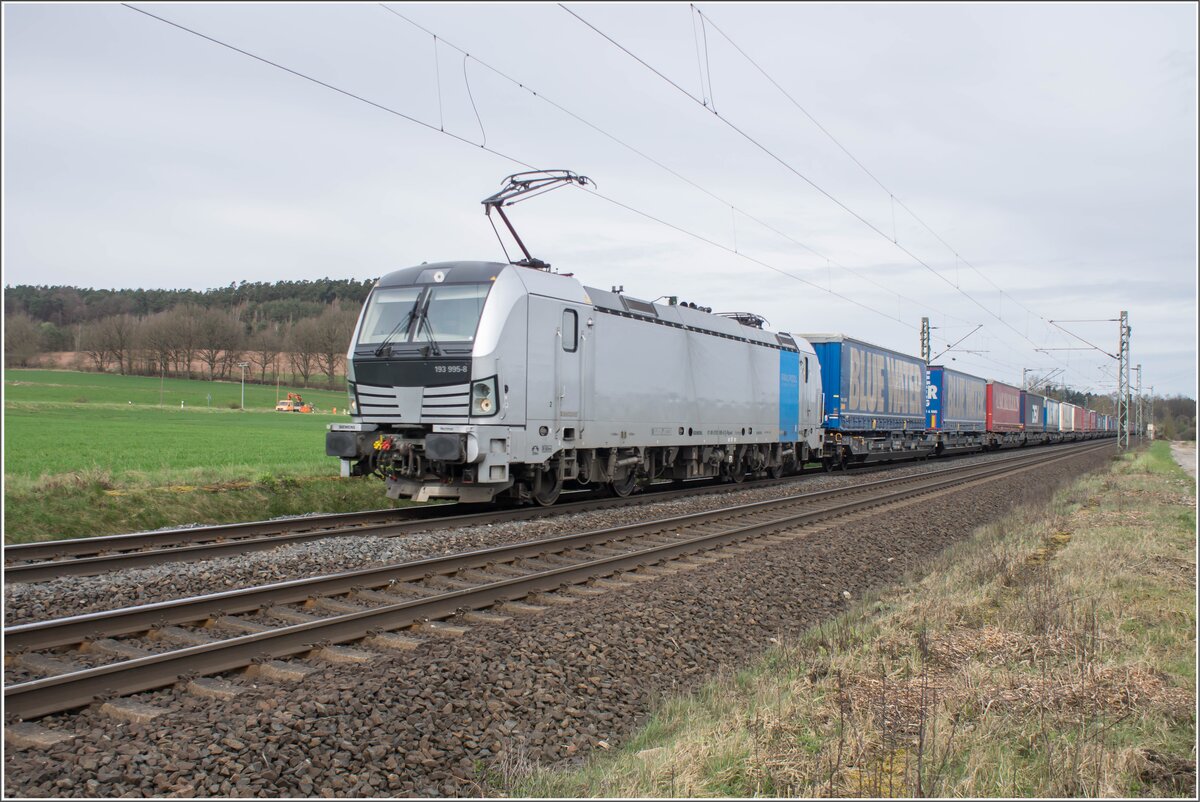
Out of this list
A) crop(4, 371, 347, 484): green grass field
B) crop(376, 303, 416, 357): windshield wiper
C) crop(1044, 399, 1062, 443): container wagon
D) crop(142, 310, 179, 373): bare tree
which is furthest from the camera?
crop(142, 310, 179, 373): bare tree

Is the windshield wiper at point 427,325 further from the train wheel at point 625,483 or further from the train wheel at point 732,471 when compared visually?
the train wheel at point 732,471

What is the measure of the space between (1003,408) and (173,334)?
205ft

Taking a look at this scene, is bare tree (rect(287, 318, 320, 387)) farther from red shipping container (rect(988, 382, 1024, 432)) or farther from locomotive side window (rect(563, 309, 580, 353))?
locomotive side window (rect(563, 309, 580, 353))

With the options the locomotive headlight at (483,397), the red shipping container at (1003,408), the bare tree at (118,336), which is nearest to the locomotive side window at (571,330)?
the locomotive headlight at (483,397)

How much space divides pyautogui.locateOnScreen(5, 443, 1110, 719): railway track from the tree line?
55.0 m

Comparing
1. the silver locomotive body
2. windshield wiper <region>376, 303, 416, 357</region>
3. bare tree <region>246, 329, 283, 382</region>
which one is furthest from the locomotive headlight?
bare tree <region>246, 329, 283, 382</region>

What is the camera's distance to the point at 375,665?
5.53m

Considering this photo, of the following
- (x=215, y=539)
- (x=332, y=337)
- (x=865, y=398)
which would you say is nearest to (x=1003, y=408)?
(x=865, y=398)

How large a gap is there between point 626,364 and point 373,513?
16.5ft

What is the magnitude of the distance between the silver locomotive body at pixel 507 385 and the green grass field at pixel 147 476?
87.3 inches

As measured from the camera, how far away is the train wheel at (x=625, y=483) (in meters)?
15.7

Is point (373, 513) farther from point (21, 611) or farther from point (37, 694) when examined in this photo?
point (37, 694)

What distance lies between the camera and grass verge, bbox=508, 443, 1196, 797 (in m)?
4.09

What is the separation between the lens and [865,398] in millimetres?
26641
